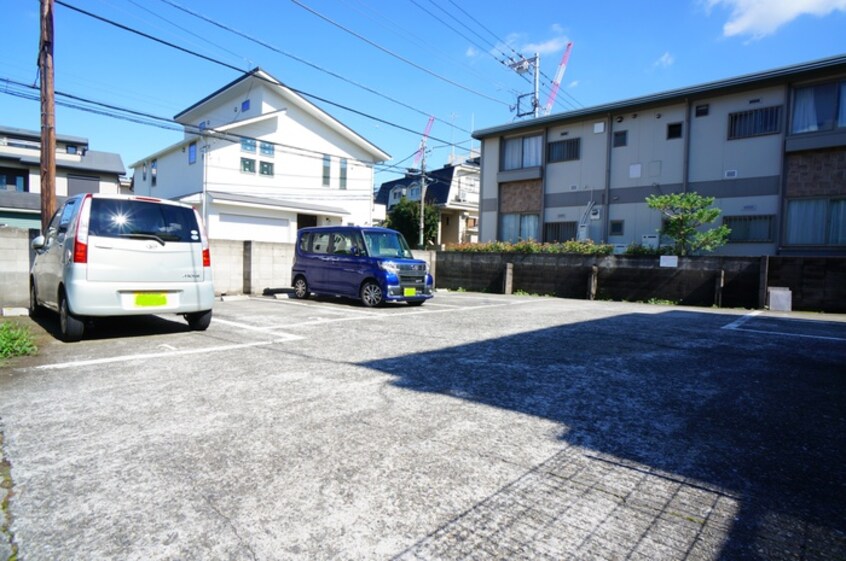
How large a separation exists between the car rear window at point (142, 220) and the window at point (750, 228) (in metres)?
14.9

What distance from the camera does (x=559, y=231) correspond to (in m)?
18.2

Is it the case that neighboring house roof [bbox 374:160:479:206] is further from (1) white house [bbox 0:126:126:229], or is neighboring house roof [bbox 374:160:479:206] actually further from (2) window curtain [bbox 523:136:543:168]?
(1) white house [bbox 0:126:126:229]

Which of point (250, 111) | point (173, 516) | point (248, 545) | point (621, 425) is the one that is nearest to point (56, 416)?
point (173, 516)

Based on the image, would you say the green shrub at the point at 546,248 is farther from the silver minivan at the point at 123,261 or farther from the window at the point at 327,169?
the silver minivan at the point at 123,261

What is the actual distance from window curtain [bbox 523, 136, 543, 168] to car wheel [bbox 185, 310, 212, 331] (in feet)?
50.8

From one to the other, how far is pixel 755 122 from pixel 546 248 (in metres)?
7.09

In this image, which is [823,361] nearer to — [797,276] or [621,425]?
[621,425]

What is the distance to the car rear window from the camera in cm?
533

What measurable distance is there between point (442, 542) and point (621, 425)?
1.78 meters

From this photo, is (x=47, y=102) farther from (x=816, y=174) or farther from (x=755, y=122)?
(x=816, y=174)

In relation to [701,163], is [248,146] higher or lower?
higher

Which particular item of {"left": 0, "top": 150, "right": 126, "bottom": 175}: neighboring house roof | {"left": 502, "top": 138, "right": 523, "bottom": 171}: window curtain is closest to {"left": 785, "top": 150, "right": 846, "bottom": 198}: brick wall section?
{"left": 502, "top": 138, "right": 523, "bottom": 171}: window curtain

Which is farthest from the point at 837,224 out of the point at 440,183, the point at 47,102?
the point at 440,183

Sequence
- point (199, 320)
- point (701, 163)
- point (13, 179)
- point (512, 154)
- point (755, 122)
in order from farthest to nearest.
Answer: point (13, 179) < point (512, 154) < point (701, 163) < point (755, 122) < point (199, 320)
